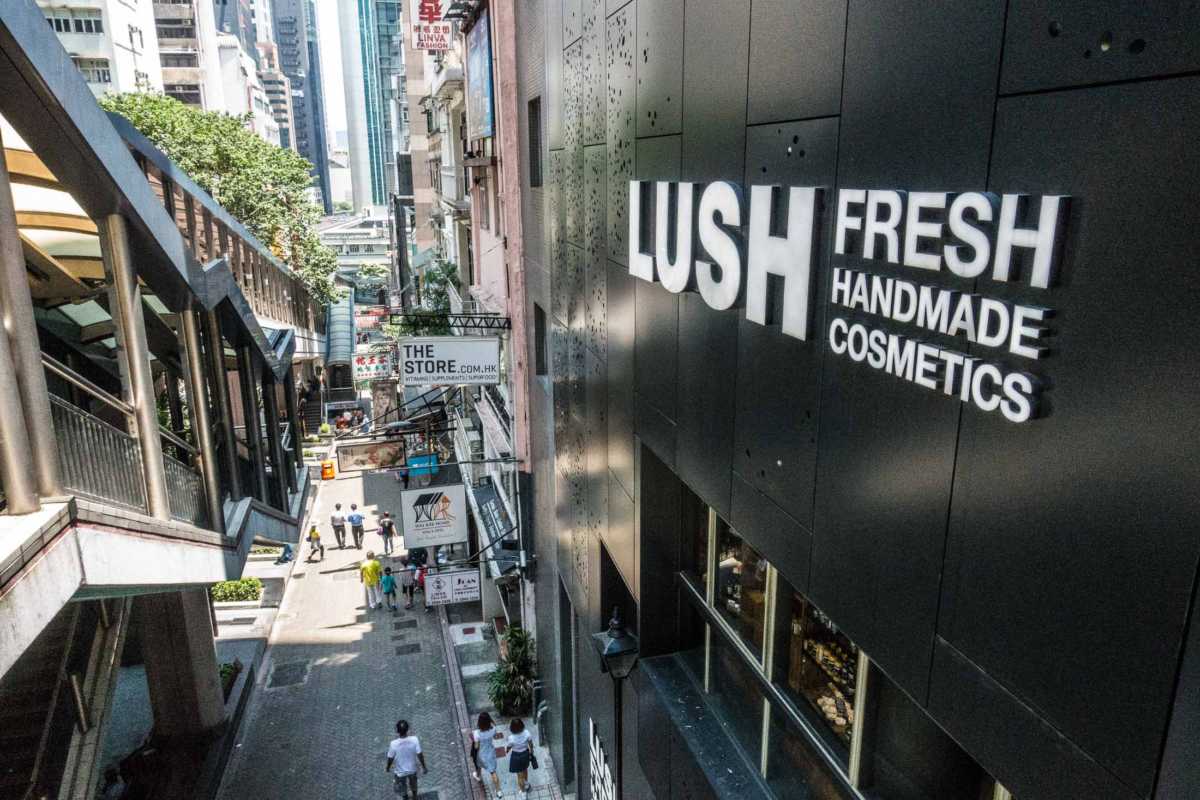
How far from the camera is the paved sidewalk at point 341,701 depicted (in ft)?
45.3

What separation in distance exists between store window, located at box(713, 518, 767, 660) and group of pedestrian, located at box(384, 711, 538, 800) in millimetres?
7546

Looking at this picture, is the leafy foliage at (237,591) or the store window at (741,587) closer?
the store window at (741,587)

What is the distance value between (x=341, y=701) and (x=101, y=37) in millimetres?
51533

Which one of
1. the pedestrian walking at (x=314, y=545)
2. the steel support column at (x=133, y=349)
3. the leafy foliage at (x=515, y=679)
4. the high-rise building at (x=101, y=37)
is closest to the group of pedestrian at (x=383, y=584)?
the pedestrian walking at (x=314, y=545)

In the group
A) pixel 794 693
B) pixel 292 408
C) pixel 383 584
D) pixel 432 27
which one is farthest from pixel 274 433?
pixel 432 27

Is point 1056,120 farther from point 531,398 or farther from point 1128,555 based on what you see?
point 531,398

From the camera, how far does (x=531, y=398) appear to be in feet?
46.0

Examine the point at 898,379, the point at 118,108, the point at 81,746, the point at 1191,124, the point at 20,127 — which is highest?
the point at 118,108

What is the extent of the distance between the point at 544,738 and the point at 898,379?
13.2 metres

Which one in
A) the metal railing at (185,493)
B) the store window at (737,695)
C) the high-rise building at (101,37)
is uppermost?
the high-rise building at (101,37)

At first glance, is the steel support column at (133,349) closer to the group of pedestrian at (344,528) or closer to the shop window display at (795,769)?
the shop window display at (795,769)

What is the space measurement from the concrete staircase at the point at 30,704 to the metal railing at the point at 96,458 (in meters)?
4.42

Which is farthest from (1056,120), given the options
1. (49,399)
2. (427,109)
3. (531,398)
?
(427,109)

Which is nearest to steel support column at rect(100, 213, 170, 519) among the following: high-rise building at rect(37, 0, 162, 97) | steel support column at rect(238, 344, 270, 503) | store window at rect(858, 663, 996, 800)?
steel support column at rect(238, 344, 270, 503)
